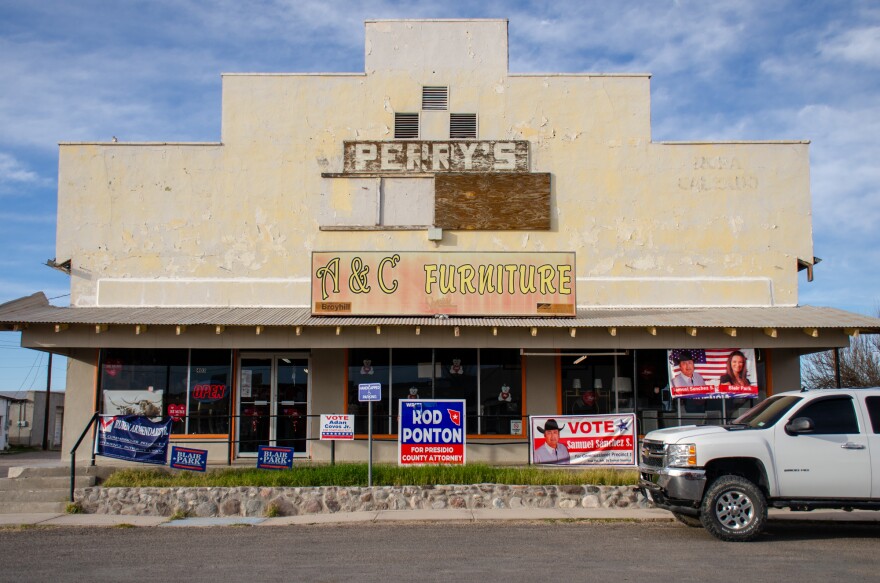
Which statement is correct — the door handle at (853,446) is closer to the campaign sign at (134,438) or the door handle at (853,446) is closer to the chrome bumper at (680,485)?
the chrome bumper at (680,485)

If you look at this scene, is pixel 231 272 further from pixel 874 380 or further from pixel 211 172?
pixel 874 380

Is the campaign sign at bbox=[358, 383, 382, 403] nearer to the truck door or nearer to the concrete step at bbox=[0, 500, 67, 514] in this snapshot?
the concrete step at bbox=[0, 500, 67, 514]

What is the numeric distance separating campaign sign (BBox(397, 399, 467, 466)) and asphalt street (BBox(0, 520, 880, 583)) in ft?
9.09

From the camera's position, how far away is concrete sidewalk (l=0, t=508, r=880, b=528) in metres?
13.4

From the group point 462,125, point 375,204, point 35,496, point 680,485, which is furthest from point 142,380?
point 680,485

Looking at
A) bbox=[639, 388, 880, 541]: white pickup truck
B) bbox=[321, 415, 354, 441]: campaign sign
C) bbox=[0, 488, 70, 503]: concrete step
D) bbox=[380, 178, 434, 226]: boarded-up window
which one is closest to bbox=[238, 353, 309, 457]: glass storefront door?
bbox=[321, 415, 354, 441]: campaign sign

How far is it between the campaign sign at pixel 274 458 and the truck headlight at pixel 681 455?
7485 mm

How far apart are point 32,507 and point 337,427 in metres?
5.52

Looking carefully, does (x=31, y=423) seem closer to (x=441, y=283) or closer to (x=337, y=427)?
(x=337, y=427)

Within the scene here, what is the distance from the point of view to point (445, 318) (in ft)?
57.6

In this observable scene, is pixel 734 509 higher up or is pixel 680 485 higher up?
pixel 680 485

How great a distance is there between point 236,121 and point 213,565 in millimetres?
12840

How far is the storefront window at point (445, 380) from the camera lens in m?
18.5

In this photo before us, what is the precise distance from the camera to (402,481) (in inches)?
589
